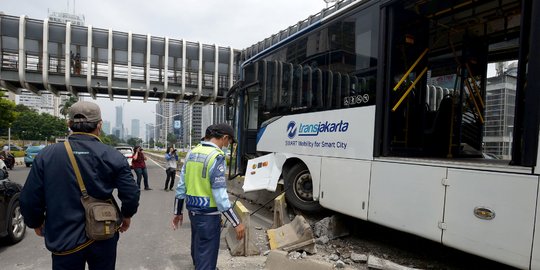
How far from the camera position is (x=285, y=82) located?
6.57 meters

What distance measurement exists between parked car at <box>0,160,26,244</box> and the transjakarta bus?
421 centimetres

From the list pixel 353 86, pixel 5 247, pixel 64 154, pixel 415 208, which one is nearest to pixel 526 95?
pixel 415 208

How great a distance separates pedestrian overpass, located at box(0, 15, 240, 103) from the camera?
1850cm

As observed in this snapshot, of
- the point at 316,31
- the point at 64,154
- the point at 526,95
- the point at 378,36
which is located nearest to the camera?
the point at 64,154

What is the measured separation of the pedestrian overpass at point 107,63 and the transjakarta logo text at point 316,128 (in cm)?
1740

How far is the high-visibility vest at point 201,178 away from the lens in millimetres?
3178

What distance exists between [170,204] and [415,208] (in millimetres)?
7060

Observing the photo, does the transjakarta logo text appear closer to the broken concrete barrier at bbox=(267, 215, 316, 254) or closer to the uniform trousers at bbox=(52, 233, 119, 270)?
the broken concrete barrier at bbox=(267, 215, 316, 254)

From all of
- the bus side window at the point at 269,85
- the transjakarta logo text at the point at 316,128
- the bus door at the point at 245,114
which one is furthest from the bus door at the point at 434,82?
the bus door at the point at 245,114

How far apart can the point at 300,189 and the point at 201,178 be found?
10.7ft

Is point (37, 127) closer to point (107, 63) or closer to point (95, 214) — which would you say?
point (107, 63)

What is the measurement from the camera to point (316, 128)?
5.49m

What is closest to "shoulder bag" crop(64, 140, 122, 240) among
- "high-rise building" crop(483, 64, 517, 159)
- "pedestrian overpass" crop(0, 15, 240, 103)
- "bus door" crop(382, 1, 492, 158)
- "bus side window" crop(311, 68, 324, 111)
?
"bus door" crop(382, 1, 492, 158)

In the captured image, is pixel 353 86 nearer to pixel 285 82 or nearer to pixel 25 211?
pixel 285 82
